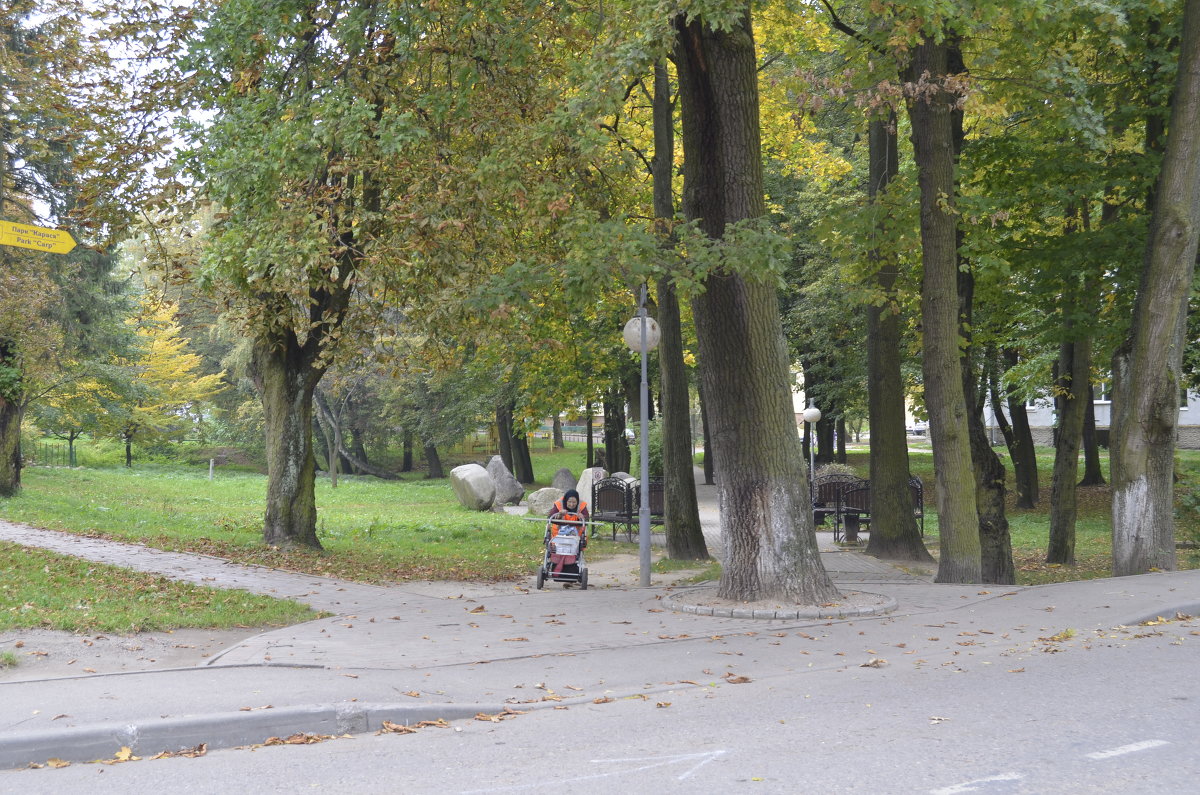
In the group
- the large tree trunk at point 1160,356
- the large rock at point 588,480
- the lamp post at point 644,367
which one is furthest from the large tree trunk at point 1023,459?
the lamp post at point 644,367

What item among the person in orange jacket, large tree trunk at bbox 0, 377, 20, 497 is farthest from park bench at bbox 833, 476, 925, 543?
large tree trunk at bbox 0, 377, 20, 497

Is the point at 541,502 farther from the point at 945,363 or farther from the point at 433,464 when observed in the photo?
the point at 433,464

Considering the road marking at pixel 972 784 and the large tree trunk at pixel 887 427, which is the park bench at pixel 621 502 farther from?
the road marking at pixel 972 784

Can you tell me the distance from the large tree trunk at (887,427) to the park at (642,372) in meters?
0.08

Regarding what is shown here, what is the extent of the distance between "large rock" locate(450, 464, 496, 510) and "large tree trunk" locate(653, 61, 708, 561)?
47.5 ft

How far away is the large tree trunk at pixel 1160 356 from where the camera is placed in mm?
12844

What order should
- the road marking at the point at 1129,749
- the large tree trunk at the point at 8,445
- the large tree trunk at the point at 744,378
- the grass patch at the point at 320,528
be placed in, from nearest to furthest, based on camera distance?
the road marking at the point at 1129,749 → the large tree trunk at the point at 744,378 → the grass patch at the point at 320,528 → the large tree trunk at the point at 8,445

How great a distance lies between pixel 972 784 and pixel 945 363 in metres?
8.62

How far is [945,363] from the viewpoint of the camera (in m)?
13.0

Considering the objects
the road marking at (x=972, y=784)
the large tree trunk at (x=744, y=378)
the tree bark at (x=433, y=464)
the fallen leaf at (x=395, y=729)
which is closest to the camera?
the road marking at (x=972, y=784)

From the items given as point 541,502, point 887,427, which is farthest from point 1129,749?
point 541,502

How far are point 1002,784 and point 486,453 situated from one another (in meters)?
63.8

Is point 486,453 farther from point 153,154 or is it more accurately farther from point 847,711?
point 847,711

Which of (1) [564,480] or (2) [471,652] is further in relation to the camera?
(1) [564,480]
